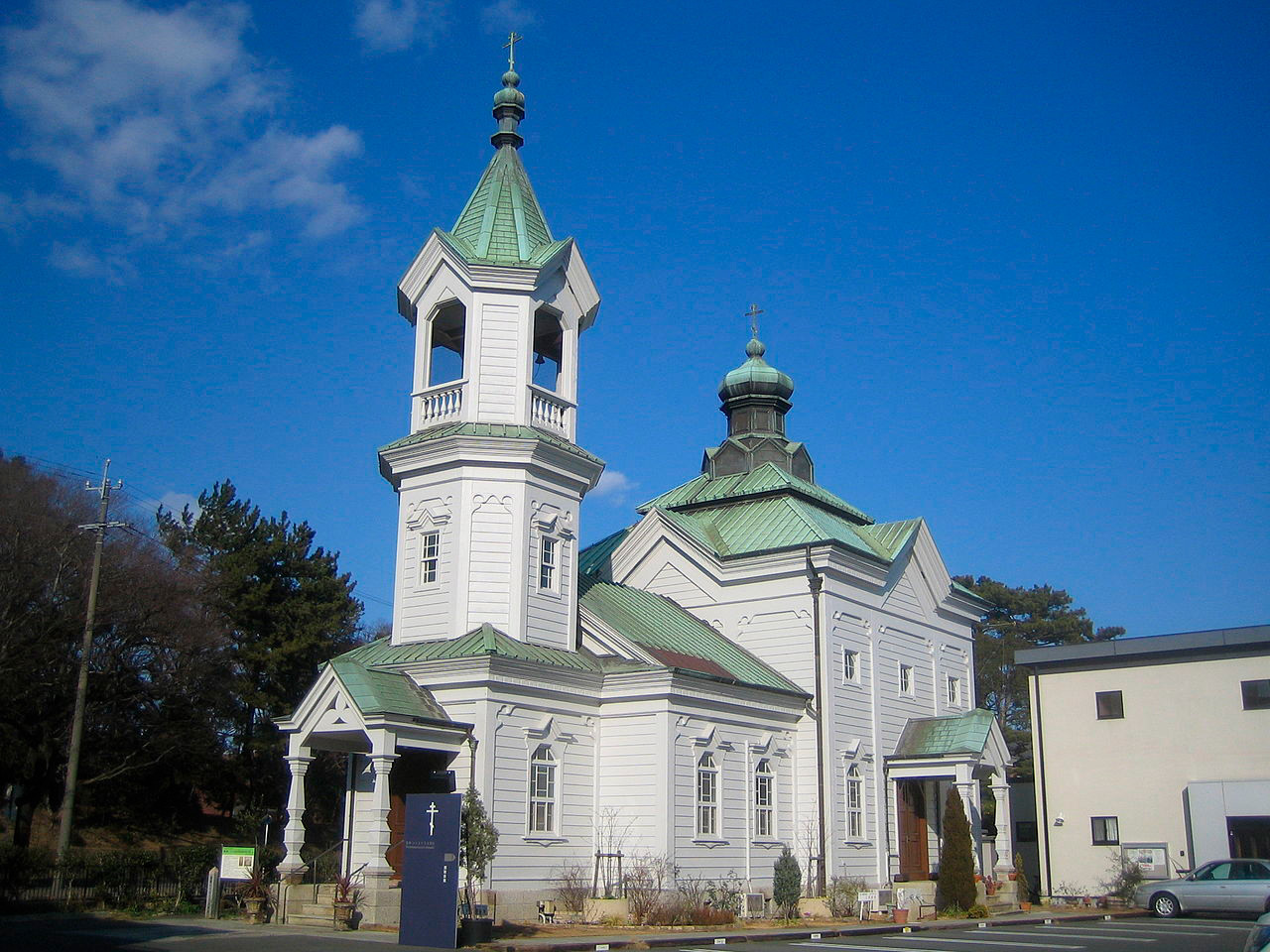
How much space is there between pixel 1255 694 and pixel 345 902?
23.3 meters

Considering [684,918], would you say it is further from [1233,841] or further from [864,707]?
[1233,841]

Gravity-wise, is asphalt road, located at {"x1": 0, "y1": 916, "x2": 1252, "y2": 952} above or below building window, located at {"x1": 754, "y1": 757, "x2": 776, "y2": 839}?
below

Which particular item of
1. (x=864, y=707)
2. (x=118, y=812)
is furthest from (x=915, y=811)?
(x=118, y=812)

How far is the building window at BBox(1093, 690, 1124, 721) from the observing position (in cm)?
3241

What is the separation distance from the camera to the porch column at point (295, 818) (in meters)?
21.5

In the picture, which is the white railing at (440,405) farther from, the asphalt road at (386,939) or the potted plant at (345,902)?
the asphalt road at (386,939)

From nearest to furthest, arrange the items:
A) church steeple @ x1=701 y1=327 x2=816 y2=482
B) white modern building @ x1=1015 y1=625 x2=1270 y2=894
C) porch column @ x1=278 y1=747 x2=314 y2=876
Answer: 1. porch column @ x1=278 y1=747 x2=314 y2=876
2. white modern building @ x1=1015 y1=625 x2=1270 y2=894
3. church steeple @ x1=701 y1=327 x2=816 y2=482

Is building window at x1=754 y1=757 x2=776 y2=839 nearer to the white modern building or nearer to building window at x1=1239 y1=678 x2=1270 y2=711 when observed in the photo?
the white modern building

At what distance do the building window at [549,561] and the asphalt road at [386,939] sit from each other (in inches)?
331

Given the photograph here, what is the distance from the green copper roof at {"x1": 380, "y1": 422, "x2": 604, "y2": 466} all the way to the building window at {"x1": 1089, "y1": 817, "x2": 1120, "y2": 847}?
18.0 m

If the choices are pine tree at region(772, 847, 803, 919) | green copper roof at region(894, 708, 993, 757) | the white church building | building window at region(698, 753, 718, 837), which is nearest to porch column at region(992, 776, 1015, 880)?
the white church building

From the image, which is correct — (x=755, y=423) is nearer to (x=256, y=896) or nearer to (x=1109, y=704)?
(x=1109, y=704)

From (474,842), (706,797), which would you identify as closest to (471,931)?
(474,842)

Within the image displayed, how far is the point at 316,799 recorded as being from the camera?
4472cm
